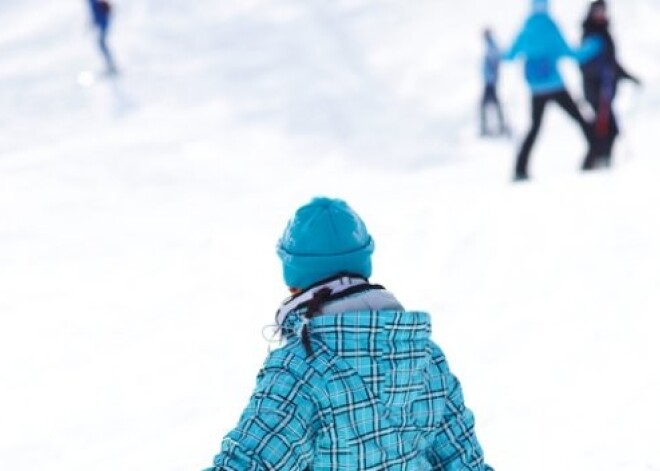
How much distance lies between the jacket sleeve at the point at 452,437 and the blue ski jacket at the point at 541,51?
5.12 metres

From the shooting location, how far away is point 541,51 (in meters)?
6.93

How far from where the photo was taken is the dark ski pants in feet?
23.5

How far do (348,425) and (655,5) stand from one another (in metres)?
13.9

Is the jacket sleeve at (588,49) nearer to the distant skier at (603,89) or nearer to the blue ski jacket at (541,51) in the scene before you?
the distant skier at (603,89)

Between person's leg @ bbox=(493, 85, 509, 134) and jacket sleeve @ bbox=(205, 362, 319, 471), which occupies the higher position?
person's leg @ bbox=(493, 85, 509, 134)

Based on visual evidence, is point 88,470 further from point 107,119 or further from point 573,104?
point 107,119

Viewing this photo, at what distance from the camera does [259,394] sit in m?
1.93

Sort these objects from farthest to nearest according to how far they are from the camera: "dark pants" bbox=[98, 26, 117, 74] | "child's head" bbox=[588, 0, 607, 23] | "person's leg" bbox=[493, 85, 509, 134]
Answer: "dark pants" bbox=[98, 26, 117, 74]
"person's leg" bbox=[493, 85, 509, 134]
"child's head" bbox=[588, 0, 607, 23]

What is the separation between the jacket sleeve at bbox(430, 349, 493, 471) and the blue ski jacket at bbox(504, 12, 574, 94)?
16.8ft

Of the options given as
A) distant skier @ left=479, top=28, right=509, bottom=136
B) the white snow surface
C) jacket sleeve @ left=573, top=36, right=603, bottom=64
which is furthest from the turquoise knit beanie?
distant skier @ left=479, top=28, right=509, bottom=136

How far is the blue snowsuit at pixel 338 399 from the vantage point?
6.25 ft

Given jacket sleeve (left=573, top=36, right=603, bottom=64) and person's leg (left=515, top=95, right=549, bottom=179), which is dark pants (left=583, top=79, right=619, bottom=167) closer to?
jacket sleeve (left=573, top=36, right=603, bottom=64)

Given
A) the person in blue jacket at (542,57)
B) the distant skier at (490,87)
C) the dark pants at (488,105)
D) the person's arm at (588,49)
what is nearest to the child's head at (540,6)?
the person in blue jacket at (542,57)

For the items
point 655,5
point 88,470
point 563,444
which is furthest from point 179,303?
point 655,5
